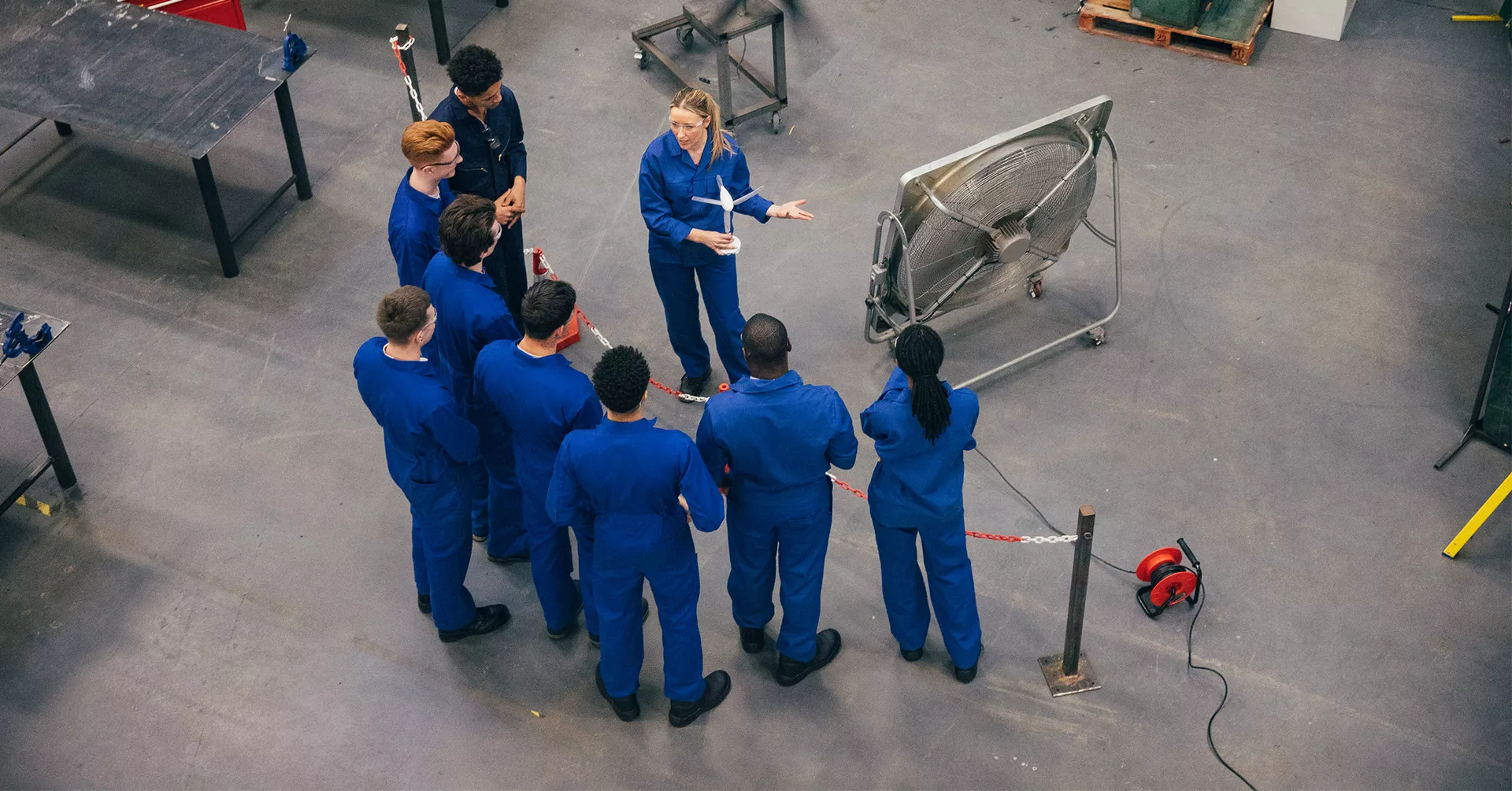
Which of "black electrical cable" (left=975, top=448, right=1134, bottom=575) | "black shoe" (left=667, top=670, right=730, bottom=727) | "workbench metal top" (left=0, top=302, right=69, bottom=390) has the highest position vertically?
"workbench metal top" (left=0, top=302, right=69, bottom=390)

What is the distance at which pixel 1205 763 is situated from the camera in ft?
16.4

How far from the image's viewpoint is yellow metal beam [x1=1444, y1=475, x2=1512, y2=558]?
5625 millimetres

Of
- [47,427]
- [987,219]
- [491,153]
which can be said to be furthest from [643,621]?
[47,427]

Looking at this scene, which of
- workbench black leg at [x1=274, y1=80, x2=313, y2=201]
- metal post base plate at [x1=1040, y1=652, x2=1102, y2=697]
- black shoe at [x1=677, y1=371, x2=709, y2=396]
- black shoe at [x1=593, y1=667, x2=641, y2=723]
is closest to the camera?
black shoe at [x1=593, y1=667, x2=641, y2=723]

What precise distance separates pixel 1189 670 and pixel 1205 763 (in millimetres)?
413

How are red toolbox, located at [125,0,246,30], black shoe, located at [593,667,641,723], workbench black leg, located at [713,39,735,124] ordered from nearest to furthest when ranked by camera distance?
black shoe, located at [593,667,641,723] → workbench black leg, located at [713,39,735,124] → red toolbox, located at [125,0,246,30]

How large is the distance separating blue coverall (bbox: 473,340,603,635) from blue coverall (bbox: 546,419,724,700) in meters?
0.17

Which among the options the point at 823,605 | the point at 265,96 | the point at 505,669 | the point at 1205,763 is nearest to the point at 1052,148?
the point at 823,605

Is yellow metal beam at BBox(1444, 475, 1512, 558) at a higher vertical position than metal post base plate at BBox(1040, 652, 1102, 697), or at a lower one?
higher

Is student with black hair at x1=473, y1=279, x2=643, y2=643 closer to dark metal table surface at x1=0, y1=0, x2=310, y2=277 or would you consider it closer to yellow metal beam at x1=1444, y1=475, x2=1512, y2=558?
dark metal table surface at x1=0, y1=0, x2=310, y2=277

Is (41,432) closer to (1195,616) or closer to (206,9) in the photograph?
(206,9)

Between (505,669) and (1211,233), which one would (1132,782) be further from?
(1211,233)

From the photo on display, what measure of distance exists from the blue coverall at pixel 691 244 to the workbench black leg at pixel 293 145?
2.49 metres

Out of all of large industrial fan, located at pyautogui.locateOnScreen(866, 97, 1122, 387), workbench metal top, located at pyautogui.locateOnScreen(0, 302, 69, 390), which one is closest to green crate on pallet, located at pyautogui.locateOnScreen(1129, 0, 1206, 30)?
large industrial fan, located at pyautogui.locateOnScreen(866, 97, 1122, 387)
